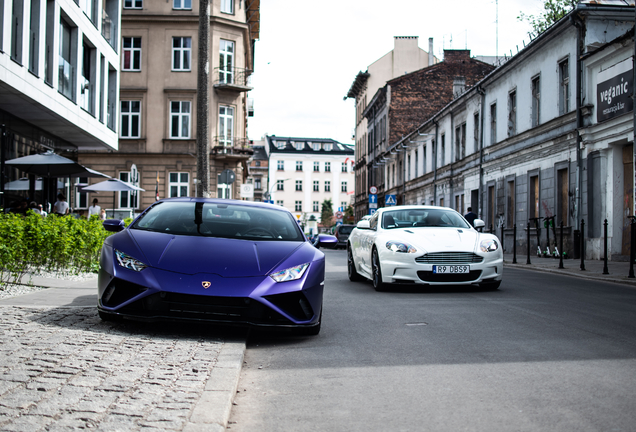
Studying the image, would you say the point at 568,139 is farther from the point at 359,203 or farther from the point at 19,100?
the point at 359,203

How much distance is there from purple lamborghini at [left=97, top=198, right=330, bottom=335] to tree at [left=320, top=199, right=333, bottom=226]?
118 metres

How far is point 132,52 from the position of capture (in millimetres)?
45031

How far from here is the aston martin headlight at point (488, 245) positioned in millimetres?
11156

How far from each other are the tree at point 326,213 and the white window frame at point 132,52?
81439mm

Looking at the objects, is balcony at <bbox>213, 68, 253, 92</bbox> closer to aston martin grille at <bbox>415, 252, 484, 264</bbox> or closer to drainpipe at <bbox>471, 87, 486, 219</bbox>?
drainpipe at <bbox>471, 87, 486, 219</bbox>

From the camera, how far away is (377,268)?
11.5 metres

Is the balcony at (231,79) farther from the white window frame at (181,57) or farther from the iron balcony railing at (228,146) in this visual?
the iron balcony railing at (228,146)

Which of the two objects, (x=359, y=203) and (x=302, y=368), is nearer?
(x=302, y=368)

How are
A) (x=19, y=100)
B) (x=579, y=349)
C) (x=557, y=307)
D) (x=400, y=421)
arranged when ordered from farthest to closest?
(x=19, y=100), (x=557, y=307), (x=579, y=349), (x=400, y=421)

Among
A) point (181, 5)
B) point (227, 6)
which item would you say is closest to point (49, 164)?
point (181, 5)

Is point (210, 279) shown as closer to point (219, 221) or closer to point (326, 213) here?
point (219, 221)

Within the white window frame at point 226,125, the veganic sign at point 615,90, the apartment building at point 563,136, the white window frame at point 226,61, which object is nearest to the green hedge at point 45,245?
the apartment building at point 563,136

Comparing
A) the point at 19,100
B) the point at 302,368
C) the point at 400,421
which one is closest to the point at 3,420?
the point at 400,421

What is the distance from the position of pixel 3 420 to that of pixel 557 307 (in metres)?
7.24
